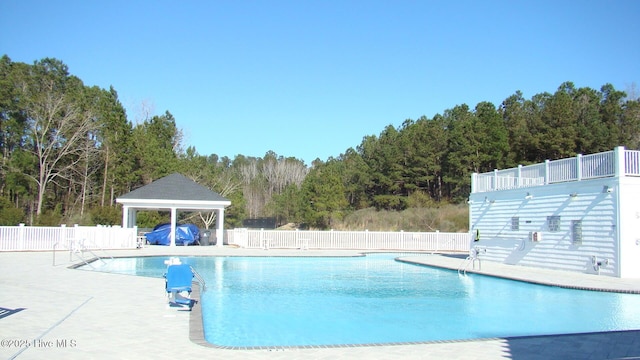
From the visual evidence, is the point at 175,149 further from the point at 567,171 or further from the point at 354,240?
the point at 567,171

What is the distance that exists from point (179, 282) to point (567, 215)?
13.0 metres

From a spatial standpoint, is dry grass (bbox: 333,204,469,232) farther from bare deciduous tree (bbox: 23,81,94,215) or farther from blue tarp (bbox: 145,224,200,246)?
bare deciduous tree (bbox: 23,81,94,215)

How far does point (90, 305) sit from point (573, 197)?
1428cm

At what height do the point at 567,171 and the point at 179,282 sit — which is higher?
the point at 567,171

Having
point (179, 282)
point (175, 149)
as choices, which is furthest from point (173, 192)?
point (175, 149)

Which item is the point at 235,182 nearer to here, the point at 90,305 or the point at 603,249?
→ the point at 603,249

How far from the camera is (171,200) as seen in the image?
2770cm

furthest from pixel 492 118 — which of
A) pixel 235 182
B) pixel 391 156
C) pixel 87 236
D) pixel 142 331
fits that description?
pixel 142 331

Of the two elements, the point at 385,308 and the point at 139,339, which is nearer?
the point at 139,339

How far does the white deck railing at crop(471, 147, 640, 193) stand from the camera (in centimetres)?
1542

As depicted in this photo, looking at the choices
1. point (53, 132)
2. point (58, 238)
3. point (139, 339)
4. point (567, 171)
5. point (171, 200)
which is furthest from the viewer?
point (53, 132)

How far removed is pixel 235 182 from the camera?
45.5m

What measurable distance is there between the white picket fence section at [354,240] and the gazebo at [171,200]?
2.07 meters

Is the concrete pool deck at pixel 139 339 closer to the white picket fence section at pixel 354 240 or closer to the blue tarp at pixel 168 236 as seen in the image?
the white picket fence section at pixel 354 240
